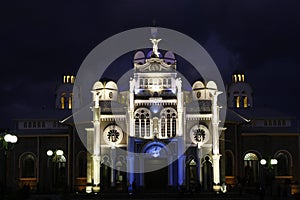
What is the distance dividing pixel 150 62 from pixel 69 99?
22.9m

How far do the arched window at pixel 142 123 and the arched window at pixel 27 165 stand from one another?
52.5 ft

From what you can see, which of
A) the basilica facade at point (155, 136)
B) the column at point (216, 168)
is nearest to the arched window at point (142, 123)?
the basilica facade at point (155, 136)

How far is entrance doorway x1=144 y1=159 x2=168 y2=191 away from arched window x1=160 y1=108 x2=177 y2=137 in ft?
9.66

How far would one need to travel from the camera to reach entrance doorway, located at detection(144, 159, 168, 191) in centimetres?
5991

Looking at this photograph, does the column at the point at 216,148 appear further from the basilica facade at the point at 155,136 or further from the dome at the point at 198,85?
the dome at the point at 198,85

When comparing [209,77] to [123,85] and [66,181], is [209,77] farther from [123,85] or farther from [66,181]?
[66,181]

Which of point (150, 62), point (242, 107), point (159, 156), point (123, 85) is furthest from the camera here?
→ point (242, 107)

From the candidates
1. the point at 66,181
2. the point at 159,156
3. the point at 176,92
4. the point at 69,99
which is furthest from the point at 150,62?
the point at 69,99

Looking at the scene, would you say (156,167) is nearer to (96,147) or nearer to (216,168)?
(216,168)

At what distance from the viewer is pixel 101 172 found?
61.9 m

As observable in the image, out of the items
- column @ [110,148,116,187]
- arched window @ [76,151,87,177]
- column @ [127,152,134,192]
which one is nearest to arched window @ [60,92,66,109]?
arched window @ [76,151,87,177]

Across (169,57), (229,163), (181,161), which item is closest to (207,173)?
(181,161)

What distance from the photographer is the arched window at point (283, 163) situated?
68188 mm

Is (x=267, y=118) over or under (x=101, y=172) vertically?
over
